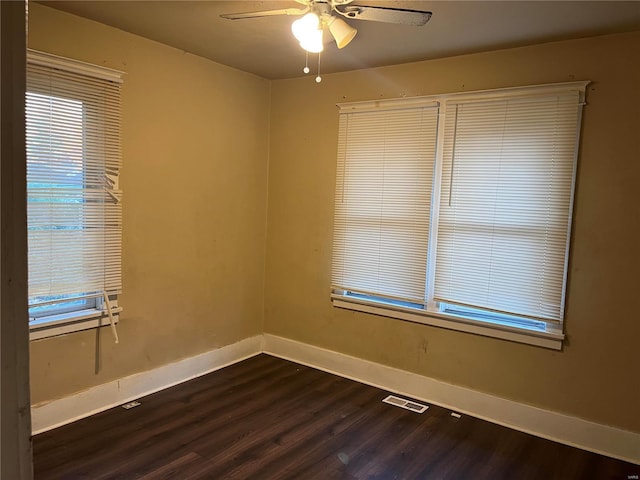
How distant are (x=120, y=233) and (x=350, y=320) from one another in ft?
6.29

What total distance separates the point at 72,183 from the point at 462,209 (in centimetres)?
257

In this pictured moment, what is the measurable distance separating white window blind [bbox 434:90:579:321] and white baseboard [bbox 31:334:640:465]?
666 millimetres

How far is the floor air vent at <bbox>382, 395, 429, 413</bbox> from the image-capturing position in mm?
3303

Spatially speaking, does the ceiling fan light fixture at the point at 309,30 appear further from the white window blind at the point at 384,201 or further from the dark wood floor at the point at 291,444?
the dark wood floor at the point at 291,444

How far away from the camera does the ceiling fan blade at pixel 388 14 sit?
206 cm

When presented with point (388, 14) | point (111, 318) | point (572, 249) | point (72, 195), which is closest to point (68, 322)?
point (111, 318)

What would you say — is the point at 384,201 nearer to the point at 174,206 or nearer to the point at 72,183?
the point at 174,206

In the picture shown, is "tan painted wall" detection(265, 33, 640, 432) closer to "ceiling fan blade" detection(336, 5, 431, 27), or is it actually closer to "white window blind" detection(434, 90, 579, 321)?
"white window blind" detection(434, 90, 579, 321)

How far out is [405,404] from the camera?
11.1 ft

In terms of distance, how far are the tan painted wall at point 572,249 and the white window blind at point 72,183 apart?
159cm

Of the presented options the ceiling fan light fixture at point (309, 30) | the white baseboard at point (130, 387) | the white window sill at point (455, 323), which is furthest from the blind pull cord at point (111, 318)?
the ceiling fan light fixture at point (309, 30)

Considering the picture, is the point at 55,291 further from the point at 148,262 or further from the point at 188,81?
the point at 188,81

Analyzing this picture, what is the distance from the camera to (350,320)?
3852 millimetres

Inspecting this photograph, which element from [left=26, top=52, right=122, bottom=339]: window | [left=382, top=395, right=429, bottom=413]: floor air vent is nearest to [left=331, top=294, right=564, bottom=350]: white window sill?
[left=382, top=395, right=429, bottom=413]: floor air vent
